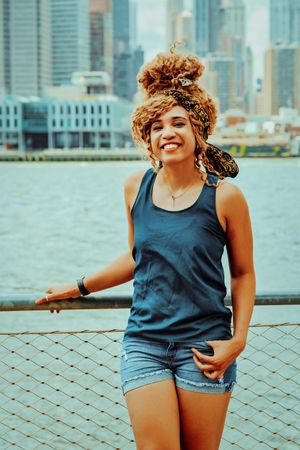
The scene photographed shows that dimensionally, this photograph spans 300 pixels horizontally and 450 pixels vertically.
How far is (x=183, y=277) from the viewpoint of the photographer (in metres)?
2.41

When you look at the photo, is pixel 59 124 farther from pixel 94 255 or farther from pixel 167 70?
pixel 167 70

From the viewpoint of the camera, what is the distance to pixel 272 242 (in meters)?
36.1

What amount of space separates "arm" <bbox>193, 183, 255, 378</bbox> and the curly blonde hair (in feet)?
0.61

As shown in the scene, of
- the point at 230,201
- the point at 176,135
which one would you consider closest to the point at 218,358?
the point at 230,201

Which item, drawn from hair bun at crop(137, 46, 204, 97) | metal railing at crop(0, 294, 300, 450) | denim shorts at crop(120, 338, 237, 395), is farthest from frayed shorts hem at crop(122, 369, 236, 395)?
metal railing at crop(0, 294, 300, 450)

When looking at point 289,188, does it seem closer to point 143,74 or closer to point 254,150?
point 254,150

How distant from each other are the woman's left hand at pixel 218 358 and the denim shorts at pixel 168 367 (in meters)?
0.02

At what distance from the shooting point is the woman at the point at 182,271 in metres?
2.38

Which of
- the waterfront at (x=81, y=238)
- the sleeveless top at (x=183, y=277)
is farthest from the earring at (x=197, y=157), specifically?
the waterfront at (x=81, y=238)

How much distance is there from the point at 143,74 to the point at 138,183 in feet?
1.22

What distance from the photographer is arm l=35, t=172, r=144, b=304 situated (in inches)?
103

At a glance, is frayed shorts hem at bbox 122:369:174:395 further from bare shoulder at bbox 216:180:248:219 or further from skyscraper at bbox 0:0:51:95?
skyscraper at bbox 0:0:51:95

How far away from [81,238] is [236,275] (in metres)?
36.6

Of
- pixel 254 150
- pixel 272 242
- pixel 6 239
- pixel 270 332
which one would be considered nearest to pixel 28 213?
pixel 6 239
